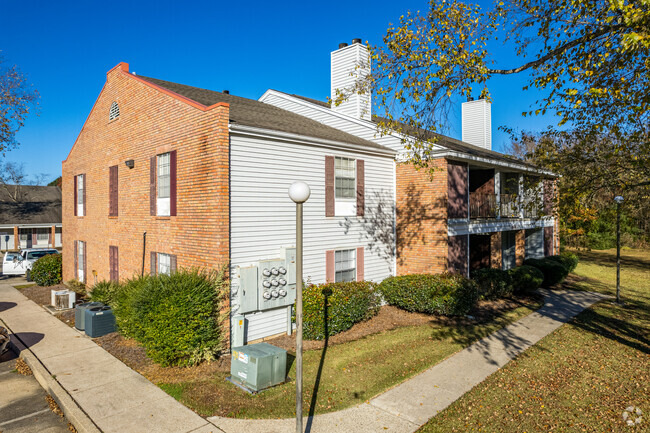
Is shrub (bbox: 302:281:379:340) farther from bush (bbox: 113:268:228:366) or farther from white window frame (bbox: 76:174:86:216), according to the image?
white window frame (bbox: 76:174:86:216)

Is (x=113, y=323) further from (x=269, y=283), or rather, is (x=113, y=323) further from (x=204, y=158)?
(x=204, y=158)

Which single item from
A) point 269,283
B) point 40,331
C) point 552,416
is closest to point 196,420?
point 269,283

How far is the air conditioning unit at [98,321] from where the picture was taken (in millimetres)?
10500

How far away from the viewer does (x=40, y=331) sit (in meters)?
11.2

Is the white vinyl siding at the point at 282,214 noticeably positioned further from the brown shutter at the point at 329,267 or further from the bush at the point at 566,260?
the bush at the point at 566,260

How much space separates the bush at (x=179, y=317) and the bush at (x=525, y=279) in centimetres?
1186

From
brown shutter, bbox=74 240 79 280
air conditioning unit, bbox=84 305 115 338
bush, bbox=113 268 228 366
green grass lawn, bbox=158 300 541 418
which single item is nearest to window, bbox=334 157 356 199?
green grass lawn, bbox=158 300 541 418

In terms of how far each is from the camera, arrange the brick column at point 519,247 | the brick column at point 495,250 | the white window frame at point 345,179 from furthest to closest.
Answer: the brick column at point 519,247 → the brick column at point 495,250 → the white window frame at point 345,179

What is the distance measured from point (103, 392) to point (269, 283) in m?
4.20

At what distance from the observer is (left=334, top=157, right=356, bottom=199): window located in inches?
493

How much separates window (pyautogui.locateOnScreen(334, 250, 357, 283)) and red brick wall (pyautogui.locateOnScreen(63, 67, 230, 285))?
4286 millimetres

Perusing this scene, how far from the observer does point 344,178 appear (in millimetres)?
12734

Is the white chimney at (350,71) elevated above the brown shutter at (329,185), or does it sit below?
above

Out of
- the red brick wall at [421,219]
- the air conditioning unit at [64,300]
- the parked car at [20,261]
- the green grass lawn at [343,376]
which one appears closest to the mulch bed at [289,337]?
the green grass lawn at [343,376]
